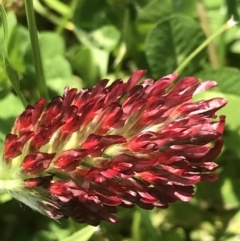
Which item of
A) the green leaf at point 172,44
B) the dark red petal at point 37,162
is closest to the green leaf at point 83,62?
the green leaf at point 172,44

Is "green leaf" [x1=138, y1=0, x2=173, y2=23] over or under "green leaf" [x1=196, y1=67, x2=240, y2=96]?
over

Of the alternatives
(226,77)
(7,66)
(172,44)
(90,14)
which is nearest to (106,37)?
(90,14)

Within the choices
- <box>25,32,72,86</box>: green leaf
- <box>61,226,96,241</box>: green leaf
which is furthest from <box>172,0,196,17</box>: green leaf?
<box>61,226,96,241</box>: green leaf

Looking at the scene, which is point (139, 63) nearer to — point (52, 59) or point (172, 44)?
point (172, 44)

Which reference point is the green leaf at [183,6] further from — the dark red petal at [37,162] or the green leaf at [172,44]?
the dark red petal at [37,162]

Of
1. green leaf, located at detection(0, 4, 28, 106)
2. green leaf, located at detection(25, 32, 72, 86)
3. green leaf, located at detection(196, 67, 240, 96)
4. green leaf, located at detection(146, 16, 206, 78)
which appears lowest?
green leaf, located at detection(196, 67, 240, 96)

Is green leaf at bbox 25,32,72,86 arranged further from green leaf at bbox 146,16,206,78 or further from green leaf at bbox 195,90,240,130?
green leaf at bbox 195,90,240,130

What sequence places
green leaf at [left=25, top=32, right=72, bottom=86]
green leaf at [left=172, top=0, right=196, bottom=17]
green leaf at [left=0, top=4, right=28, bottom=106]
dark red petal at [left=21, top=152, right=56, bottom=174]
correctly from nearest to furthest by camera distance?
1. dark red petal at [left=21, top=152, right=56, bottom=174]
2. green leaf at [left=0, top=4, right=28, bottom=106]
3. green leaf at [left=25, top=32, right=72, bottom=86]
4. green leaf at [left=172, top=0, right=196, bottom=17]
